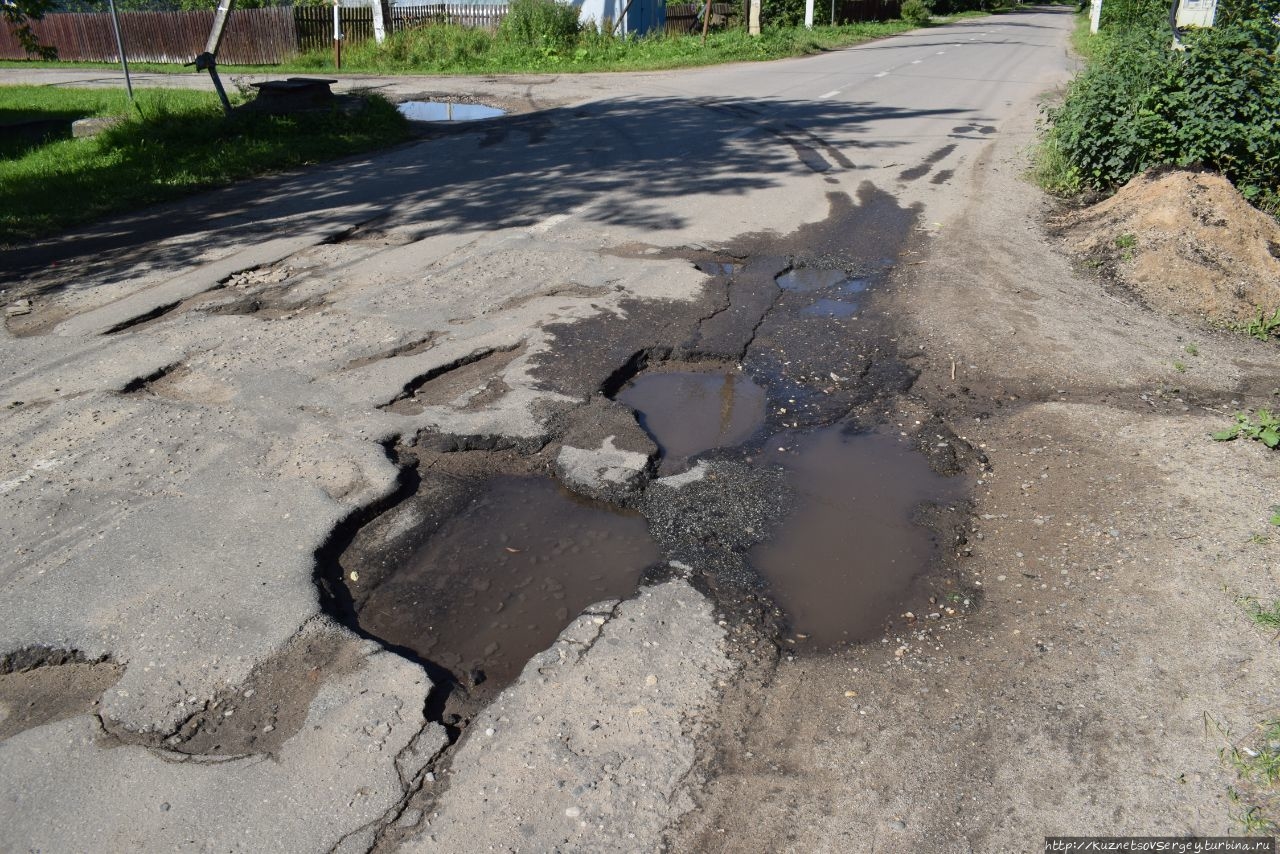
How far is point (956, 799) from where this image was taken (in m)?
2.80

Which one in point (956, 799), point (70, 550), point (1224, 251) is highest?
point (1224, 251)

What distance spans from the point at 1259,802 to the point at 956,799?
0.86 meters

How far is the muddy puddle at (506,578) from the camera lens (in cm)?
361

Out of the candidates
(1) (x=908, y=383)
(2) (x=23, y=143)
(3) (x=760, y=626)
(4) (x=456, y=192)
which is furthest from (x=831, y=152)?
(2) (x=23, y=143)

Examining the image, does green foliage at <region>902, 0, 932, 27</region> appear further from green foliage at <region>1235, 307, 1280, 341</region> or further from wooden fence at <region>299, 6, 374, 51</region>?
green foliage at <region>1235, 307, 1280, 341</region>

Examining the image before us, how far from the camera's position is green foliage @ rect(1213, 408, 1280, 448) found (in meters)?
4.65

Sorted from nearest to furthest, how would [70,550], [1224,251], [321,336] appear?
[70,550], [321,336], [1224,251]

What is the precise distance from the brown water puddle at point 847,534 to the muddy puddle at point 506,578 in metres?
0.66

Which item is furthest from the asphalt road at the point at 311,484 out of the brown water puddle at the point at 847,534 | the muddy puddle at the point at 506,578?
the brown water puddle at the point at 847,534

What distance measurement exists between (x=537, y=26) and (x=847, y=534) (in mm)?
23567

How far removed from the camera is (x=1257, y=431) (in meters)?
4.74

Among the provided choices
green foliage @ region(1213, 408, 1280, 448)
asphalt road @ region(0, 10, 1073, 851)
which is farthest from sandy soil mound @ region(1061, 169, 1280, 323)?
green foliage @ region(1213, 408, 1280, 448)

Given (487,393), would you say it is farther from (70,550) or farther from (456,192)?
(456,192)

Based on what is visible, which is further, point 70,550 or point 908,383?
point 908,383
